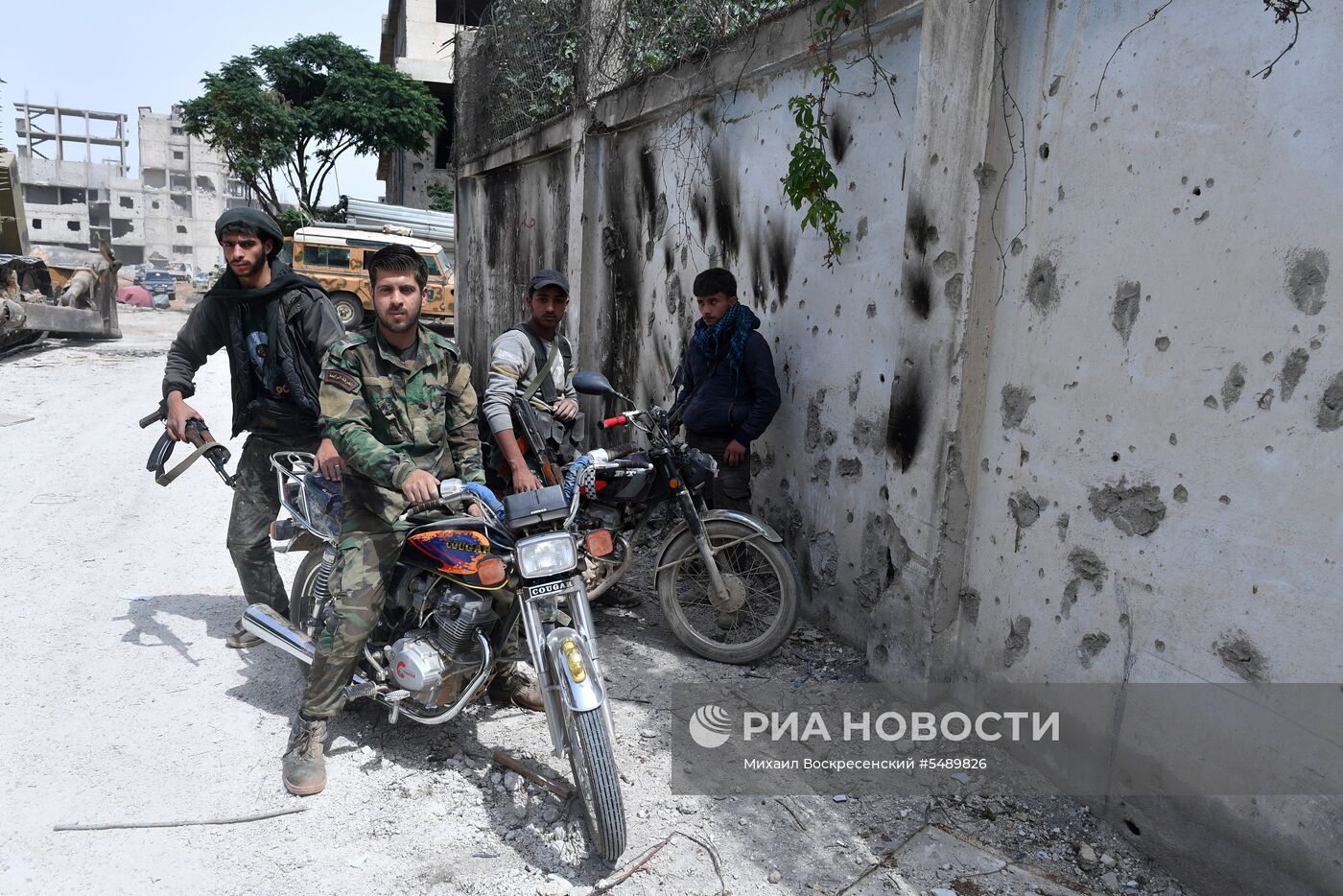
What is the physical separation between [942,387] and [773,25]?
7.56 feet

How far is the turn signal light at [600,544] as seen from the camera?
106 inches

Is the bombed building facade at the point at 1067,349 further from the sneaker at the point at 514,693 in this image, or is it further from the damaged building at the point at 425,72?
the damaged building at the point at 425,72

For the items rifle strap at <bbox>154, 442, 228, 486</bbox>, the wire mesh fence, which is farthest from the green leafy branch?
rifle strap at <bbox>154, 442, 228, 486</bbox>

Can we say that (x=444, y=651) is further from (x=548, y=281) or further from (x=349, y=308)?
(x=349, y=308)

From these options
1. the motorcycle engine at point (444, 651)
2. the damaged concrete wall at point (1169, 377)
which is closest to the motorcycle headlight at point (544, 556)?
the motorcycle engine at point (444, 651)

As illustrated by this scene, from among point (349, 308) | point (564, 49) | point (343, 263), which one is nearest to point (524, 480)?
point (564, 49)

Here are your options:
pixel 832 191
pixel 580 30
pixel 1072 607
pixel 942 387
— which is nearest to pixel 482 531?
pixel 942 387

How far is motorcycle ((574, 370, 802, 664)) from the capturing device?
3.75 metres

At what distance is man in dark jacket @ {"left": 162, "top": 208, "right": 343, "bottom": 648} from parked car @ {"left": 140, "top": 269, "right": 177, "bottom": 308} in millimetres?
30086

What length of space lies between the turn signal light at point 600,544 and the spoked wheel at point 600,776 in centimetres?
49

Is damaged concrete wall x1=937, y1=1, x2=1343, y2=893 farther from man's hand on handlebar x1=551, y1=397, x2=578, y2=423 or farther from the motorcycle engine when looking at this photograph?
man's hand on handlebar x1=551, y1=397, x2=578, y2=423

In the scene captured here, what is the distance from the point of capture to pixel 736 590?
3807mm

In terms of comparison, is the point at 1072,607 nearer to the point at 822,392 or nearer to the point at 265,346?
the point at 822,392

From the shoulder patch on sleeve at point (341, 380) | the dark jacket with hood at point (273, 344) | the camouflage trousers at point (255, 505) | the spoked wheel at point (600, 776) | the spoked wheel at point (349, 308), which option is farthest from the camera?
the spoked wheel at point (349, 308)
